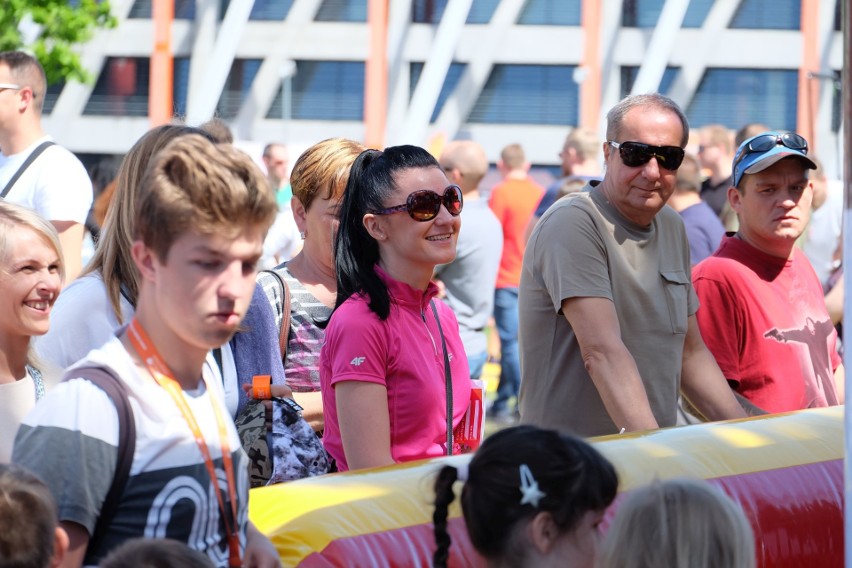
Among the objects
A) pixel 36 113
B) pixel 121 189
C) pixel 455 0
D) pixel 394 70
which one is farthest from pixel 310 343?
pixel 394 70

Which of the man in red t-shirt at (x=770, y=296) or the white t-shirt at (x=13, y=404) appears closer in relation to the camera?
the white t-shirt at (x=13, y=404)

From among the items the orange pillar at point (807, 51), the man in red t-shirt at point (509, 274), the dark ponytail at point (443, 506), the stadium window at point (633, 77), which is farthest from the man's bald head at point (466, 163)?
the orange pillar at point (807, 51)

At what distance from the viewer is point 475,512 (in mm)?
2359

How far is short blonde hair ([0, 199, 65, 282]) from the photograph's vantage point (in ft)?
10.5

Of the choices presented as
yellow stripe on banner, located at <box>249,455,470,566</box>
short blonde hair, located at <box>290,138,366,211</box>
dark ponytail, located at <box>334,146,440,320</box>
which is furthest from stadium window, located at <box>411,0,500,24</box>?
yellow stripe on banner, located at <box>249,455,470,566</box>

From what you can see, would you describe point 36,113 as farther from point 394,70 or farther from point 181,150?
point 394,70

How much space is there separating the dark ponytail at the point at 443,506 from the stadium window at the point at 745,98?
29005 millimetres

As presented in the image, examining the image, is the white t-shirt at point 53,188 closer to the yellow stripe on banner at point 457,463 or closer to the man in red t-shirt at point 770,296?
the man in red t-shirt at point 770,296

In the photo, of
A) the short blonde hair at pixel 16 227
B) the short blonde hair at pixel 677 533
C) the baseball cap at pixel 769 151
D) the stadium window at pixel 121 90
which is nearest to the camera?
the short blonde hair at pixel 677 533

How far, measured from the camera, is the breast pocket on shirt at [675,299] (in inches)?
154

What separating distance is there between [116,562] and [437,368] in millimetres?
1532

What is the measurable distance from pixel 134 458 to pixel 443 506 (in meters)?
0.70

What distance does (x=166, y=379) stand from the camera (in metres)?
2.12

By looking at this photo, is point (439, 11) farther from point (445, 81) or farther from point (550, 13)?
point (550, 13)
